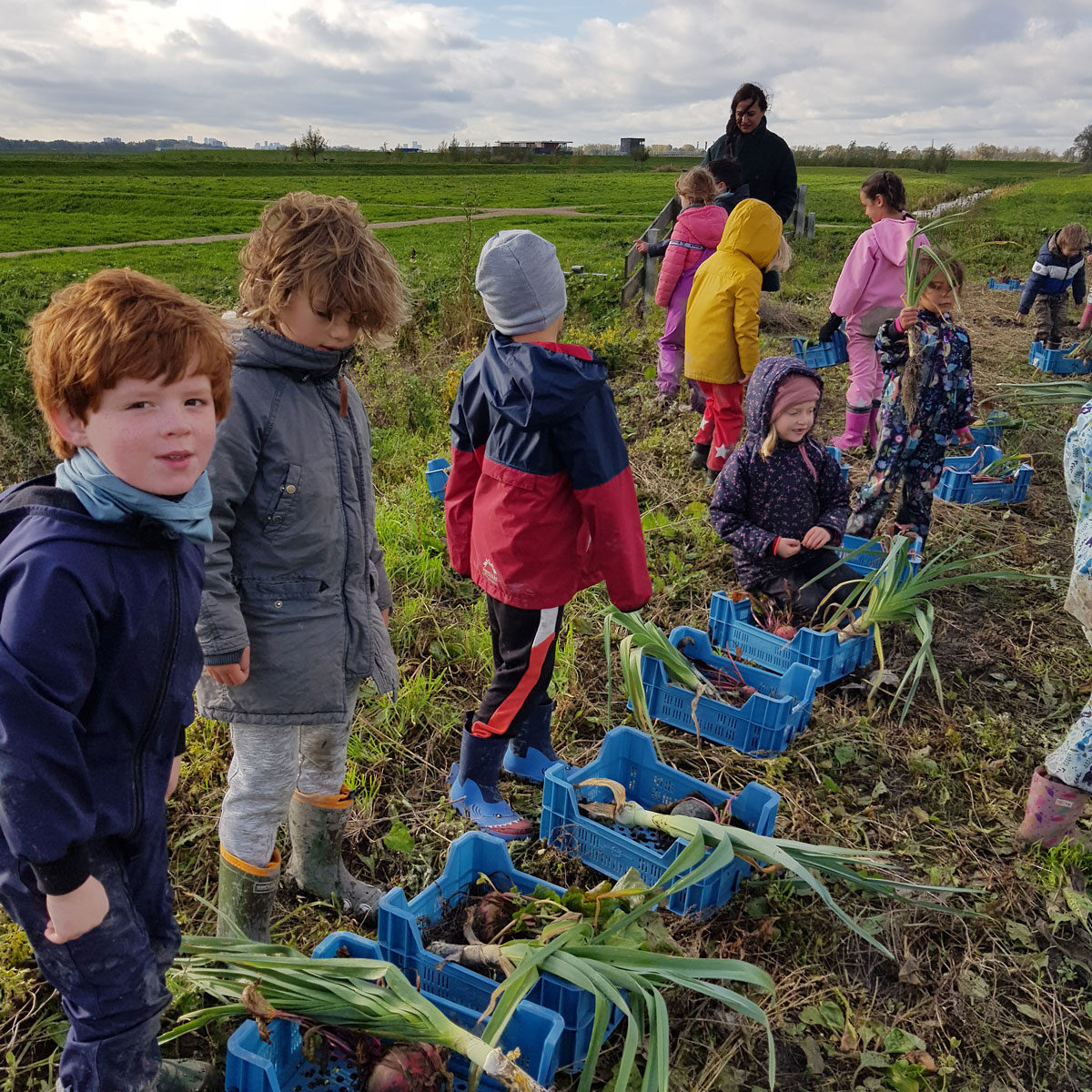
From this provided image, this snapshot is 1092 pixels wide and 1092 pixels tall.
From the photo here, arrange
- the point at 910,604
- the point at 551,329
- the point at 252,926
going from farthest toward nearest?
the point at 910,604 → the point at 551,329 → the point at 252,926

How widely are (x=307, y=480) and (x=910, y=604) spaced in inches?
92.1

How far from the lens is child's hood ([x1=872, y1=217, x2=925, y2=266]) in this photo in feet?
16.1

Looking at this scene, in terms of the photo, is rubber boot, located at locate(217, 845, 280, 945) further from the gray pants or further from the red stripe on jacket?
the red stripe on jacket

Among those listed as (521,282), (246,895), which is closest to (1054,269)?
(521,282)

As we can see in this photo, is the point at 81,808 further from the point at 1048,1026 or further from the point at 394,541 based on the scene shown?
the point at 394,541

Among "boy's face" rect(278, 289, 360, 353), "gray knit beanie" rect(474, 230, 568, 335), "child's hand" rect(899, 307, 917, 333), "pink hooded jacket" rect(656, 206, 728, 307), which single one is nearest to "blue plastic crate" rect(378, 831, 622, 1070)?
"boy's face" rect(278, 289, 360, 353)

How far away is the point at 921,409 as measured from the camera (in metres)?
3.95

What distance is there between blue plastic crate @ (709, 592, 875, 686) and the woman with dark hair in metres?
3.73

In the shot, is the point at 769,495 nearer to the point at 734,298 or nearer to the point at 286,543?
the point at 734,298

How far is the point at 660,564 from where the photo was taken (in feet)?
13.6

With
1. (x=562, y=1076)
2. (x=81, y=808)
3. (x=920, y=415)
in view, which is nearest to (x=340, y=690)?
(x=81, y=808)

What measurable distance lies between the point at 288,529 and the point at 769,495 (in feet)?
7.39

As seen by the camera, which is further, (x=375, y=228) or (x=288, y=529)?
(x=375, y=228)

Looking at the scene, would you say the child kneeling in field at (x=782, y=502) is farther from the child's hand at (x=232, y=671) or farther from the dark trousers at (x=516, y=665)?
the child's hand at (x=232, y=671)
